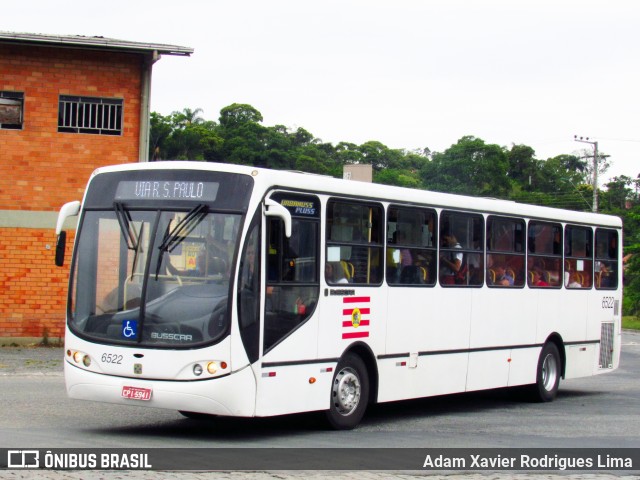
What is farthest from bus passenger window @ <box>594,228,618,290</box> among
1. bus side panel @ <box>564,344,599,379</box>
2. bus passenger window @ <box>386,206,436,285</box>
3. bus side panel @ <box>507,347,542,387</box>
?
bus passenger window @ <box>386,206,436,285</box>

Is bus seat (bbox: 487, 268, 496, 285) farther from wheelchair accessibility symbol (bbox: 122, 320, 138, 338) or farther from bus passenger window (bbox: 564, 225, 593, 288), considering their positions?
wheelchair accessibility symbol (bbox: 122, 320, 138, 338)

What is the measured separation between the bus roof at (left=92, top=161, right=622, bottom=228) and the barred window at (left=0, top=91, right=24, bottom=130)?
11.0 metres

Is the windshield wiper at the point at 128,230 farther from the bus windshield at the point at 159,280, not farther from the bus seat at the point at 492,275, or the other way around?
the bus seat at the point at 492,275

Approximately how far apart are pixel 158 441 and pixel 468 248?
5.86 meters

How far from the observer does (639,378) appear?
74.8 feet

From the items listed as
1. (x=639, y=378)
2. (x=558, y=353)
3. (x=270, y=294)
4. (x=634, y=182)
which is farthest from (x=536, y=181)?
(x=270, y=294)

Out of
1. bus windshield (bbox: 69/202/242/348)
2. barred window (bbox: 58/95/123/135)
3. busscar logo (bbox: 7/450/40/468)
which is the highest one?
barred window (bbox: 58/95/123/135)

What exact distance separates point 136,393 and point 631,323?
4582 cm

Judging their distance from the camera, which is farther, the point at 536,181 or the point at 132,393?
the point at 536,181

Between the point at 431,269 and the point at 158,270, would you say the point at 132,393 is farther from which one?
the point at 431,269

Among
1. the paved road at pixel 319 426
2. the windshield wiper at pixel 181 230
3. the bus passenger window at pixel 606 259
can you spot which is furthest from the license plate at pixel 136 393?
the bus passenger window at pixel 606 259

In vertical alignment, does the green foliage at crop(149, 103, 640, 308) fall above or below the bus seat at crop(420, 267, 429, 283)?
above

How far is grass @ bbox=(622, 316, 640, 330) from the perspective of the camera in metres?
50.2

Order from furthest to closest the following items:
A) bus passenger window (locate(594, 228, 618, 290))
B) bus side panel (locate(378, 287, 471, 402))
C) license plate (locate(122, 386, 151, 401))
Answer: bus passenger window (locate(594, 228, 618, 290))
bus side panel (locate(378, 287, 471, 402))
license plate (locate(122, 386, 151, 401))
